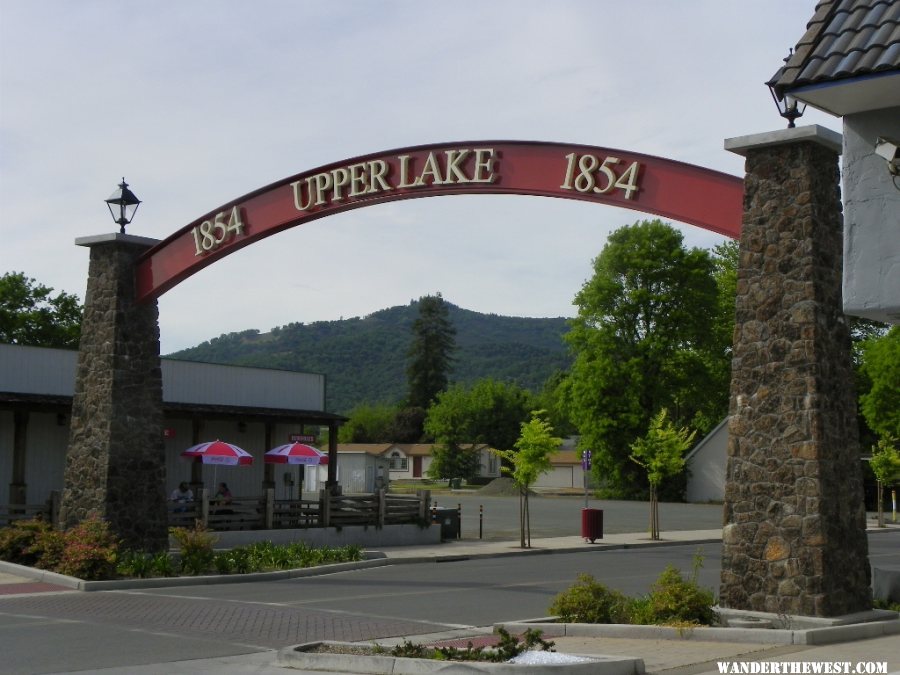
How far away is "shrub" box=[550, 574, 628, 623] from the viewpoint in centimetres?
1330

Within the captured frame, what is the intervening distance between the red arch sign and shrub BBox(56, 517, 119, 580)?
4.97m

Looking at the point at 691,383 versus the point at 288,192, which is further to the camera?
the point at 691,383

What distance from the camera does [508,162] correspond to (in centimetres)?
1691

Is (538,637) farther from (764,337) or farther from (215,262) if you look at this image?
(215,262)

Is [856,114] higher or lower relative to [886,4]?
lower

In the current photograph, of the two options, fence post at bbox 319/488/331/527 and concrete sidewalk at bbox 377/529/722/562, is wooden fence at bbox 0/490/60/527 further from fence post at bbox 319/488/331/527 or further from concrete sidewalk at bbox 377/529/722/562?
concrete sidewalk at bbox 377/529/722/562

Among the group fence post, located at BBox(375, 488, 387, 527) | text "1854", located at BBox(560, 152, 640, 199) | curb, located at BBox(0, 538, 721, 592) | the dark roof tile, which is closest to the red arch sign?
text "1854", located at BBox(560, 152, 640, 199)

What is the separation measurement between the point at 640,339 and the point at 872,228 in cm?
5240

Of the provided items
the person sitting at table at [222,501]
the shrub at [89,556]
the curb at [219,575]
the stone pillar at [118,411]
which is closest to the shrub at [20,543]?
the curb at [219,575]

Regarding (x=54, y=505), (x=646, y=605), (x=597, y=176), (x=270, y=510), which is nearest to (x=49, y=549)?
(x=54, y=505)

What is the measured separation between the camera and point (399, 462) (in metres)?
114

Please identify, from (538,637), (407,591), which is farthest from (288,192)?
(538,637)

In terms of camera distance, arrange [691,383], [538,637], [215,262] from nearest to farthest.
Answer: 1. [538,637]
2. [215,262]
3. [691,383]

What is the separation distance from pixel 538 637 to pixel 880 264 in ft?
Result: 15.2
